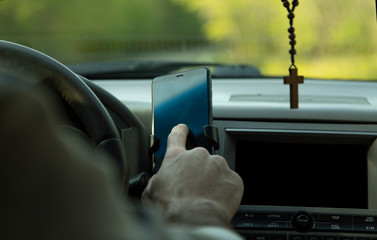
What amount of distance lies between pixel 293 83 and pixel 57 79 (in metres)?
0.83

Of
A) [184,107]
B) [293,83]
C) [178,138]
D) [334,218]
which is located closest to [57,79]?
[178,138]

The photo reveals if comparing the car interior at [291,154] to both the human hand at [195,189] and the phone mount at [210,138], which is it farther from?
the human hand at [195,189]

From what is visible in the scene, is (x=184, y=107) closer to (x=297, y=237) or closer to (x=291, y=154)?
(x=291, y=154)

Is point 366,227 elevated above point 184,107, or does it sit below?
below

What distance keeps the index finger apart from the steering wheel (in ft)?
0.46

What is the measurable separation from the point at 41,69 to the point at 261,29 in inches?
46.5

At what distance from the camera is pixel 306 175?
1.91 m

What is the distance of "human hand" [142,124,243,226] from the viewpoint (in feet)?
3.62

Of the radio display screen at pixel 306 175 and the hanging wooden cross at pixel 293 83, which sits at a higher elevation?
the hanging wooden cross at pixel 293 83

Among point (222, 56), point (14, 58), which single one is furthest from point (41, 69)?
point (222, 56)

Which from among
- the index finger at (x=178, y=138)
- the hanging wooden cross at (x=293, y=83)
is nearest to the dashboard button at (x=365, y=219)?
the hanging wooden cross at (x=293, y=83)

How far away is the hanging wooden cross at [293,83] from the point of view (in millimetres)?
1938

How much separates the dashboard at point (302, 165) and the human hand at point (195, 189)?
0.59 meters

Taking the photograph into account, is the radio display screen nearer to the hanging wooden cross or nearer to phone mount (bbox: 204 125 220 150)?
the hanging wooden cross
